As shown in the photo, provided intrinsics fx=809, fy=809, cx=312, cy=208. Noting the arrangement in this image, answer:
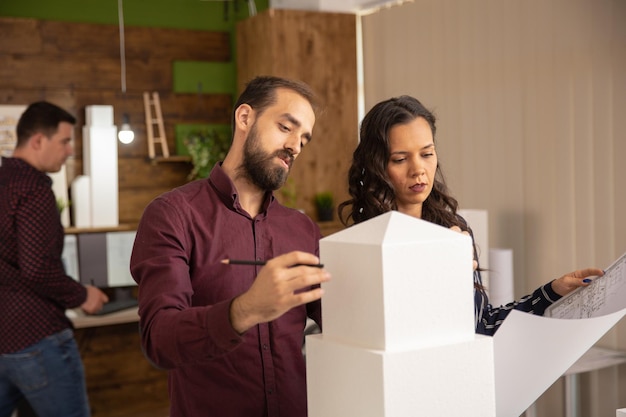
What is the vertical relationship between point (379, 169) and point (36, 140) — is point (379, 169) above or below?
below

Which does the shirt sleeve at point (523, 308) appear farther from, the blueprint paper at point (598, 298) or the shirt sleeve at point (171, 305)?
the shirt sleeve at point (171, 305)

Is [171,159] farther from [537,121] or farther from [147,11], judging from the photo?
[537,121]

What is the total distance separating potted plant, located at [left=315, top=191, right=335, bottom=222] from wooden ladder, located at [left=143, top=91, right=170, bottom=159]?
104 centimetres

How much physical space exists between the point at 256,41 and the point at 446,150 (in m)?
1.52

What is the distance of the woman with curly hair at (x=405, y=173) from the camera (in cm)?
167

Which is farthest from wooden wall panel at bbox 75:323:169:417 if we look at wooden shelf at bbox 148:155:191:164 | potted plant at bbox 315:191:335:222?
potted plant at bbox 315:191:335:222

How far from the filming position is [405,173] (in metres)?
1.67

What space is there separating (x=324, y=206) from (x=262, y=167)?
3.71 meters

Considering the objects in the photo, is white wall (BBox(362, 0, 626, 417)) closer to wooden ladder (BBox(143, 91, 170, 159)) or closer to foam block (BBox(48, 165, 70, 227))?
wooden ladder (BBox(143, 91, 170, 159))

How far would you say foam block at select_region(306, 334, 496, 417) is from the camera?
1.03 m

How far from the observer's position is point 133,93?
5.25 m

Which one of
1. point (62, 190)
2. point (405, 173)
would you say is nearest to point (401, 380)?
point (405, 173)

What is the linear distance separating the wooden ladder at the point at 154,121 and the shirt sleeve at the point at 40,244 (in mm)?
2168

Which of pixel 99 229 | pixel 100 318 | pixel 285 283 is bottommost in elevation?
pixel 100 318
